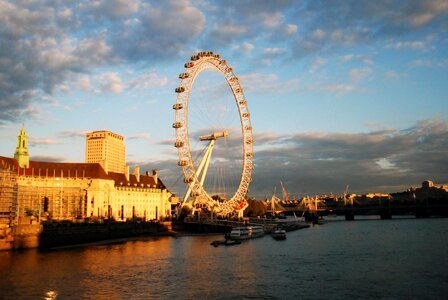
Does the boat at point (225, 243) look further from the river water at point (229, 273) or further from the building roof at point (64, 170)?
the building roof at point (64, 170)

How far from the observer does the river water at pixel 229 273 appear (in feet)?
103

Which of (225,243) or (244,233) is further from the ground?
(244,233)

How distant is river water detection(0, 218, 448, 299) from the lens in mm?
31422

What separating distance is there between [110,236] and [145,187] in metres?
34.0

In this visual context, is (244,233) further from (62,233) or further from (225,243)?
(62,233)

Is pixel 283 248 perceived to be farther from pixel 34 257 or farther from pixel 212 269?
pixel 34 257

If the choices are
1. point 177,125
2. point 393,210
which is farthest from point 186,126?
point 393,210

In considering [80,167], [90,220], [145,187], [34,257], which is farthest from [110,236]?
[145,187]

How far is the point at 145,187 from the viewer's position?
111 m

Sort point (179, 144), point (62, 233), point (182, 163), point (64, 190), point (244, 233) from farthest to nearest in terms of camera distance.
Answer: point (64, 190), point (182, 163), point (179, 144), point (244, 233), point (62, 233)

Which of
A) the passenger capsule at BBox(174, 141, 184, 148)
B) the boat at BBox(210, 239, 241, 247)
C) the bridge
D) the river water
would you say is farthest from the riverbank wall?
the bridge

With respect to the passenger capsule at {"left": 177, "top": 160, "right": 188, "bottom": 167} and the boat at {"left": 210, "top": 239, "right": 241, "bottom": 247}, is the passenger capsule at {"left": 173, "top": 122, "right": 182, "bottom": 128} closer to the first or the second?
the passenger capsule at {"left": 177, "top": 160, "right": 188, "bottom": 167}

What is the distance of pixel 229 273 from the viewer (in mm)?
39594

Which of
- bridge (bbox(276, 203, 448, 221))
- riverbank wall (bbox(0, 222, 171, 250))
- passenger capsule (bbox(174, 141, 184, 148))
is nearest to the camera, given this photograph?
Answer: riverbank wall (bbox(0, 222, 171, 250))
